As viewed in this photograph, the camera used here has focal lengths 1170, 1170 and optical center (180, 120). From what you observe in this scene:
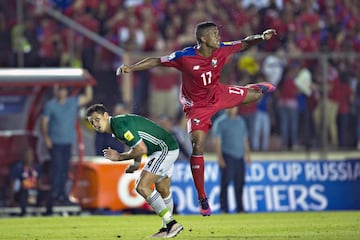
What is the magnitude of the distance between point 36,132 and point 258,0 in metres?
6.66

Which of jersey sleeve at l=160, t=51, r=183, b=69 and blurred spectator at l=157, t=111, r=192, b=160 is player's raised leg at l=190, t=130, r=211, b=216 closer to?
jersey sleeve at l=160, t=51, r=183, b=69

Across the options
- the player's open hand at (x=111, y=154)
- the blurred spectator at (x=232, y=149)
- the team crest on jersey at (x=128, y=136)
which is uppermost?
the team crest on jersey at (x=128, y=136)

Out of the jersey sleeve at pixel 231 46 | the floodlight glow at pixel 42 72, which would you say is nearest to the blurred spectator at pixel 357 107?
the floodlight glow at pixel 42 72

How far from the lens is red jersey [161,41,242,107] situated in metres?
16.6

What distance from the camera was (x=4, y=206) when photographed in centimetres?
2361

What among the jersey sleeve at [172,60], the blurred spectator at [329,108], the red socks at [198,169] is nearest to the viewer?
the jersey sleeve at [172,60]

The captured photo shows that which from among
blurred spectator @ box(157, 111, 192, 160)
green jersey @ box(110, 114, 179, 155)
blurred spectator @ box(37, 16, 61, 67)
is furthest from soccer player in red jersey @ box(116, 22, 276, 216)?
blurred spectator @ box(37, 16, 61, 67)

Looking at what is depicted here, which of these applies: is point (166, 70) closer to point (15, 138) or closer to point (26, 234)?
point (15, 138)

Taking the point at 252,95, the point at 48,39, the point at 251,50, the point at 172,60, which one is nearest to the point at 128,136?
the point at 172,60

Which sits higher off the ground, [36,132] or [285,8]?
[285,8]

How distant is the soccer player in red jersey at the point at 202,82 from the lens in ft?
53.9

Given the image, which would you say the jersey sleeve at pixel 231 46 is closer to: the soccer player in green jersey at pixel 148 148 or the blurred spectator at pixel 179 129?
the soccer player in green jersey at pixel 148 148

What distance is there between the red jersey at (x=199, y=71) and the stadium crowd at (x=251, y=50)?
6670 mm

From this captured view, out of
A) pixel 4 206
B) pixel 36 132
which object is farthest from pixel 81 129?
pixel 4 206
